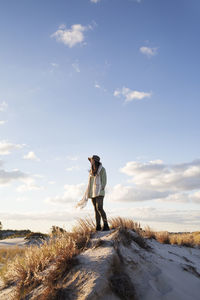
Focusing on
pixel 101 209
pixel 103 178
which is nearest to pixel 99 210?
pixel 101 209

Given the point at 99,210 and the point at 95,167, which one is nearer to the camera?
the point at 99,210

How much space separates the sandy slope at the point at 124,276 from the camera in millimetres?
4633

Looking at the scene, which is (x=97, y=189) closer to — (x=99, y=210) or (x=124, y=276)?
(x=99, y=210)

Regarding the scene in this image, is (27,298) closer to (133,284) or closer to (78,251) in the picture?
(78,251)

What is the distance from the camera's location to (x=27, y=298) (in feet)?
16.9

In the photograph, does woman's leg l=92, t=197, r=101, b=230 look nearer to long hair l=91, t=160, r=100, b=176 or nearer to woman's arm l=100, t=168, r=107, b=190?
woman's arm l=100, t=168, r=107, b=190

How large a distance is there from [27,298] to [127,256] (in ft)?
7.17

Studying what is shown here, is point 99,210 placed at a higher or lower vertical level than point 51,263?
higher

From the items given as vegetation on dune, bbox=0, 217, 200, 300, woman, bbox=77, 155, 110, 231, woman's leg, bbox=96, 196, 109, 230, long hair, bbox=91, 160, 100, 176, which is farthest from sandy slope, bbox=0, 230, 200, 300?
long hair, bbox=91, 160, 100, 176

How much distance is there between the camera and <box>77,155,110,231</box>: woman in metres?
8.32

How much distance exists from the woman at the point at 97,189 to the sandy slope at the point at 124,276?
1626mm

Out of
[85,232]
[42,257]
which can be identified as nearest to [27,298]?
[42,257]

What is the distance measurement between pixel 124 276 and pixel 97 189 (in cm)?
358

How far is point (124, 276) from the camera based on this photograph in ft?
16.5
